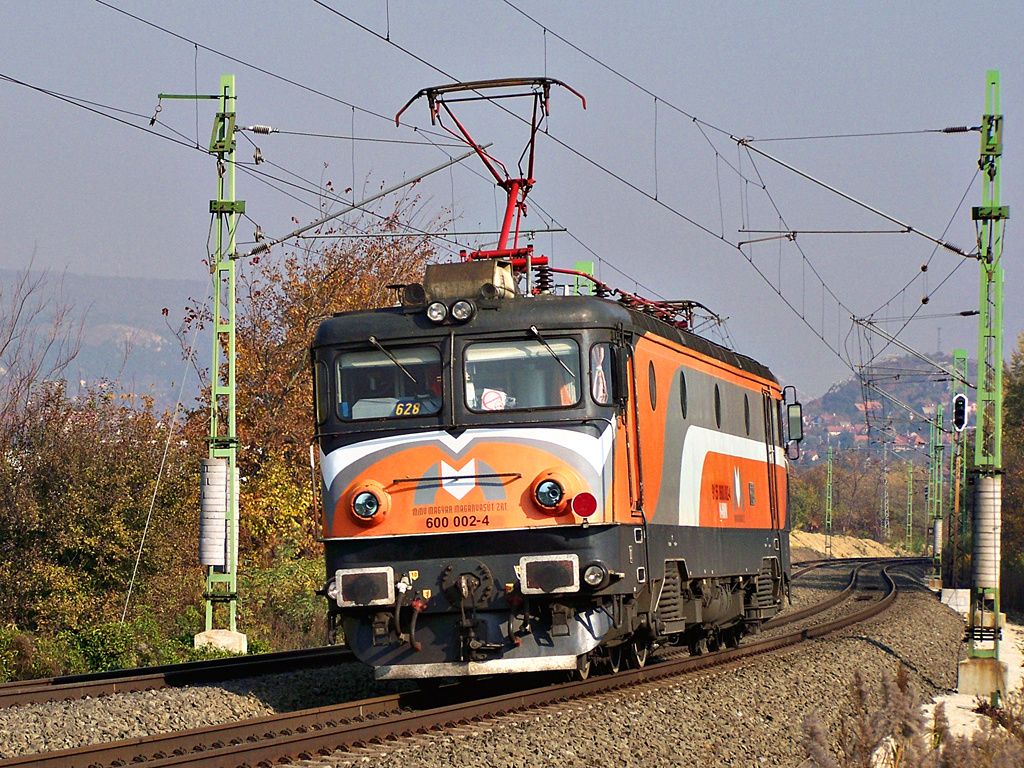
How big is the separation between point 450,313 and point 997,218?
8.27 m

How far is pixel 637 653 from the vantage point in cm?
1394

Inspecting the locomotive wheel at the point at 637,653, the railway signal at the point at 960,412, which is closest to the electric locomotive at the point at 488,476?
the locomotive wheel at the point at 637,653

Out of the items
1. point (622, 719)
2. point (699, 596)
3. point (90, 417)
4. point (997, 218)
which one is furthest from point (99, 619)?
point (997, 218)

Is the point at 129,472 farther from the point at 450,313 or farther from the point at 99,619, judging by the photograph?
the point at 450,313

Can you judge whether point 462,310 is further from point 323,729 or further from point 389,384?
point 323,729

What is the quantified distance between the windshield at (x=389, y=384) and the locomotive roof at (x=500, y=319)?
0.17 m

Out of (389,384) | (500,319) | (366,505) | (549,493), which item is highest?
(500,319)

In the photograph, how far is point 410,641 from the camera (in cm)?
1133

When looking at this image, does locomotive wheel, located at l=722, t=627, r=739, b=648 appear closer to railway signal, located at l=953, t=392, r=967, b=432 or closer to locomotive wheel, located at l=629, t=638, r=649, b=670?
locomotive wheel, located at l=629, t=638, r=649, b=670

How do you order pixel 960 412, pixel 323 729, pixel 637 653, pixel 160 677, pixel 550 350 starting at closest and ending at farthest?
pixel 323 729 < pixel 550 350 < pixel 160 677 < pixel 637 653 < pixel 960 412

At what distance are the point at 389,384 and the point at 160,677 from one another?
3.66 m

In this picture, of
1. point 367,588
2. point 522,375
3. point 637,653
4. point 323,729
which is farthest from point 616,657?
point 323,729

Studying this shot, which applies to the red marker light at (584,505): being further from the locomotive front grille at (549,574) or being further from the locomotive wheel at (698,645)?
the locomotive wheel at (698,645)

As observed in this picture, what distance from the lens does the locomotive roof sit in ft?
38.5
